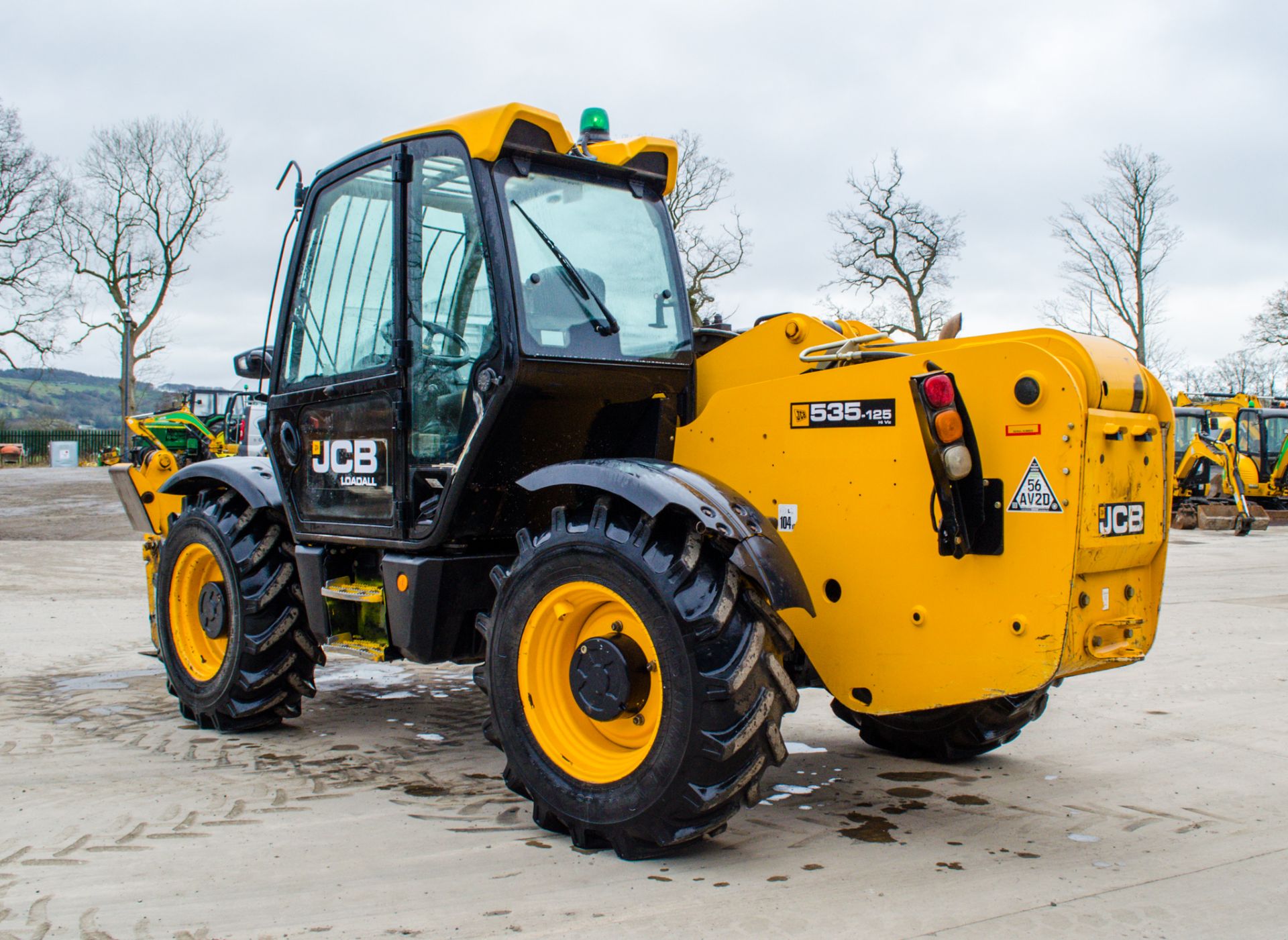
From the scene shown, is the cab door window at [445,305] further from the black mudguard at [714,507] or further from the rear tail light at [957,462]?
the rear tail light at [957,462]

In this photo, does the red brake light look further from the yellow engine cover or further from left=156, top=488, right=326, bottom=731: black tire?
left=156, top=488, right=326, bottom=731: black tire

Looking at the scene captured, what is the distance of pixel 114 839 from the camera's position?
362 centimetres

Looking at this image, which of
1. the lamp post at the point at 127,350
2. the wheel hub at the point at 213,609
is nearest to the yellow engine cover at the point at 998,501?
the wheel hub at the point at 213,609

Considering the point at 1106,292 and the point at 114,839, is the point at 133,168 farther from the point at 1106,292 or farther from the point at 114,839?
the point at 114,839

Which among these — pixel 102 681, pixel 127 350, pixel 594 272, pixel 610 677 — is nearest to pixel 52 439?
pixel 127 350

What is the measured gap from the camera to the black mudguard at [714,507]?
10.9 ft

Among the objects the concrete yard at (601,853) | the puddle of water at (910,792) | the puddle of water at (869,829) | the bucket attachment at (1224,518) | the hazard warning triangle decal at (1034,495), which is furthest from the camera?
the bucket attachment at (1224,518)

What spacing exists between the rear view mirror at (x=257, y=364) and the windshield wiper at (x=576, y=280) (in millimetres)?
1782

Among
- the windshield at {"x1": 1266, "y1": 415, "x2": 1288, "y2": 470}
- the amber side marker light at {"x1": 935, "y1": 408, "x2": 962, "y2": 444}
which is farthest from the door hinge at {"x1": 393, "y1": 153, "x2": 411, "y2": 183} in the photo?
the windshield at {"x1": 1266, "y1": 415, "x2": 1288, "y2": 470}

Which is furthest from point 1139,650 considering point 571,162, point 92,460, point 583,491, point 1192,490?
point 92,460

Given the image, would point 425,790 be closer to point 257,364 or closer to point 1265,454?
point 257,364

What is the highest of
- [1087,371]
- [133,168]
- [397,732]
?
[133,168]

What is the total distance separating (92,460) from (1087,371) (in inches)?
1697

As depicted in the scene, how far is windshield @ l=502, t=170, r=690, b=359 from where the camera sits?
4.10 m
